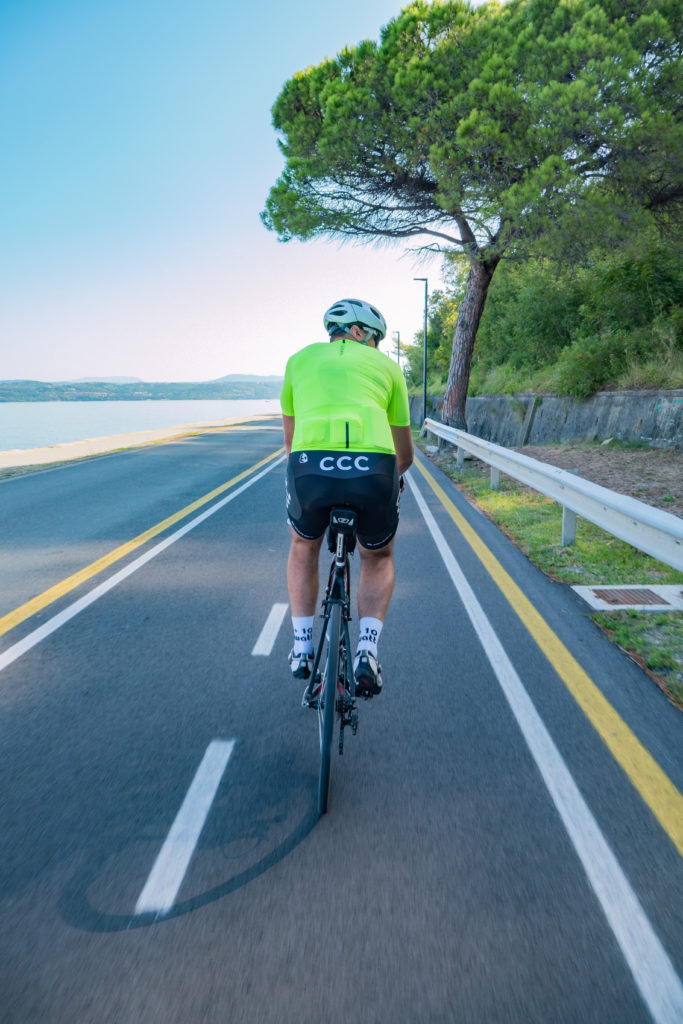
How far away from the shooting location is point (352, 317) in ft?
11.5

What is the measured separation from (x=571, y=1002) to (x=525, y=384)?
24623 mm

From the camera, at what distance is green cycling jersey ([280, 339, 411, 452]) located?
3238 millimetres

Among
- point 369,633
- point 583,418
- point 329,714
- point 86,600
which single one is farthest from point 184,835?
point 583,418

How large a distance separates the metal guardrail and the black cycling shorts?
2.39m

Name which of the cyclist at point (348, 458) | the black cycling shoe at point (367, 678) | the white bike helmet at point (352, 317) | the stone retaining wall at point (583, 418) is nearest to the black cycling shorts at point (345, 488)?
the cyclist at point (348, 458)

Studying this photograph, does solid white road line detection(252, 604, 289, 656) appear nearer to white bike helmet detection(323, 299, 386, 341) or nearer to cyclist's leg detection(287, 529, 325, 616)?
cyclist's leg detection(287, 529, 325, 616)

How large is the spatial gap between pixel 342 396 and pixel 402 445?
687 mm

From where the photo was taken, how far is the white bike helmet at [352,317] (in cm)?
352

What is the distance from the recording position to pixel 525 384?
25219 mm

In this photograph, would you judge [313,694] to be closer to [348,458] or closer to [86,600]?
[348,458]

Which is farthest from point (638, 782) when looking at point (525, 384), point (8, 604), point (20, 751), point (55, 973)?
point (525, 384)

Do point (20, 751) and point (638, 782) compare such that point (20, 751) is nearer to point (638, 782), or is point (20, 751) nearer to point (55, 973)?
point (55, 973)

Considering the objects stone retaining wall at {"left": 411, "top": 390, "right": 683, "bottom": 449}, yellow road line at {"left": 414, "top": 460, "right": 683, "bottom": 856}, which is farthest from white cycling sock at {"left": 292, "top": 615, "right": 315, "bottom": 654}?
stone retaining wall at {"left": 411, "top": 390, "right": 683, "bottom": 449}

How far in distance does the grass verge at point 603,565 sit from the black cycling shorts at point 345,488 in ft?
6.90
